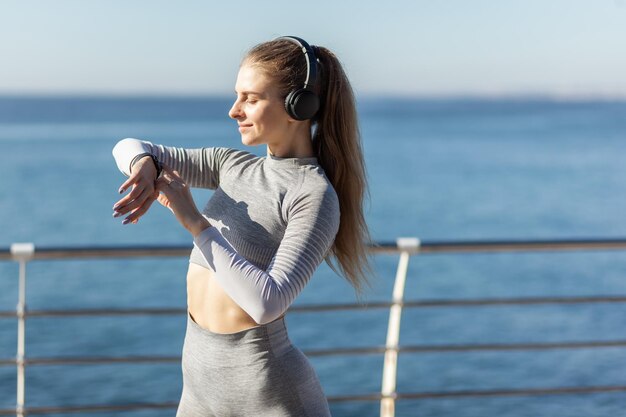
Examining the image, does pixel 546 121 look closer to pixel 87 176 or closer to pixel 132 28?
pixel 132 28

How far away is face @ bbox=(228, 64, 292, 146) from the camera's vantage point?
1652mm

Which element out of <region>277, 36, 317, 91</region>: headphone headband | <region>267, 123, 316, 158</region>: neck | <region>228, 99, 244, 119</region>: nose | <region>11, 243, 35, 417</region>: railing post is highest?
<region>277, 36, 317, 91</region>: headphone headband

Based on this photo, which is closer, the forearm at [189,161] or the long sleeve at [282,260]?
the long sleeve at [282,260]

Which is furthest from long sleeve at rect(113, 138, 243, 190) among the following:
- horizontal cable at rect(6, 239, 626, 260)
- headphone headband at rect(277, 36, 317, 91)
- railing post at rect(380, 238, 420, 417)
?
railing post at rect(380, 238, 420, 417)

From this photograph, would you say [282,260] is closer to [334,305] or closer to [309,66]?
[309,66]

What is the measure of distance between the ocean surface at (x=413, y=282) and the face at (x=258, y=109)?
0.44 metres

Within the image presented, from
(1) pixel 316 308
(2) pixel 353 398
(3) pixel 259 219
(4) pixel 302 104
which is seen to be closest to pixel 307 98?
(4) pixel 302 104

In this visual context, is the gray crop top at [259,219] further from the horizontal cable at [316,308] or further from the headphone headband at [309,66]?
the horizontal cable at [316,308]

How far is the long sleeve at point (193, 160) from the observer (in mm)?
1792

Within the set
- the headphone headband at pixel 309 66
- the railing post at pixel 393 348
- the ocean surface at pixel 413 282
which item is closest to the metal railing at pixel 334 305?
the railing post at pixel 393 348

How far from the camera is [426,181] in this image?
103 ft

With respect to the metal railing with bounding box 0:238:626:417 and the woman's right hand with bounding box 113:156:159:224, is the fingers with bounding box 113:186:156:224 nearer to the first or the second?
the woman's right hand with bounding box 113:156:159:224

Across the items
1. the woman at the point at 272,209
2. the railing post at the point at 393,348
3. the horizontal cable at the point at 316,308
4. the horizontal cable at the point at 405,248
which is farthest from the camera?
the railing post at the point at 393,348

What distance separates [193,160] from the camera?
181 centimetres
